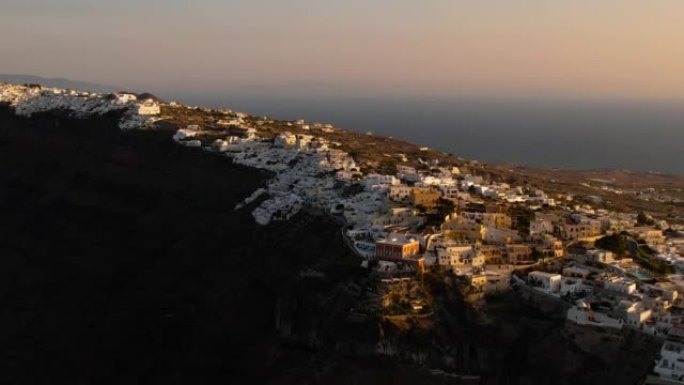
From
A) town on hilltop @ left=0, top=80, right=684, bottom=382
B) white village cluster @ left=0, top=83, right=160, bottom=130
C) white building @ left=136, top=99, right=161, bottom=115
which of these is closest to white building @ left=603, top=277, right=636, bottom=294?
town on hilltop @ left=0, top=80, right=684, bottom=382

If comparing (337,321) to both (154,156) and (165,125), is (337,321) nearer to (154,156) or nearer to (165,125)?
(154,156)

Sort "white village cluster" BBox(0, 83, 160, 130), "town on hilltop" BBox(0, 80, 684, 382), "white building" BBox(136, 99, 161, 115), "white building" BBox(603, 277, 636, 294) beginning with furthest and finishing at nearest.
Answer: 1. "white building" BBox(136, 99, 161, 115)
2. "white village cluster" BBox(0, 83, 160, 130)
3. "white building" BBox(603, 277, 636, 294)
4. "town on hilltop" BBox(0, 80, 684, 382)

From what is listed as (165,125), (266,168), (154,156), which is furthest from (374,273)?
(165,125)

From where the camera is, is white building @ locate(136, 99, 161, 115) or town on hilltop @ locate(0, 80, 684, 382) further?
white building @ locate(136, 99, 161, 115)

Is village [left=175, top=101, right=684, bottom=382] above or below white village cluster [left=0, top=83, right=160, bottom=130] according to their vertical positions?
below

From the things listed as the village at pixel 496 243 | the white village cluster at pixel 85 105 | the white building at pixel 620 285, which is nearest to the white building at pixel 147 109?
the white village cluster at pixel 85 105

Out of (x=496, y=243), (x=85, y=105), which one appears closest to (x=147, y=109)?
(x=85, y=105)

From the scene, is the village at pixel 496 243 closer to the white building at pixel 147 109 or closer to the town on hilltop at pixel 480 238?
the town on hilltop at pixel 480 238

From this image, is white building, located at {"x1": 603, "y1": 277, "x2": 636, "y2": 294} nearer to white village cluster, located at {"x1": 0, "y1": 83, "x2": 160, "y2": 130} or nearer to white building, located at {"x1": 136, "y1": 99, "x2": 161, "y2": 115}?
white village cluster, located at {"x1": 0, "y1": 83, "x2": 160, "y2": 130}
